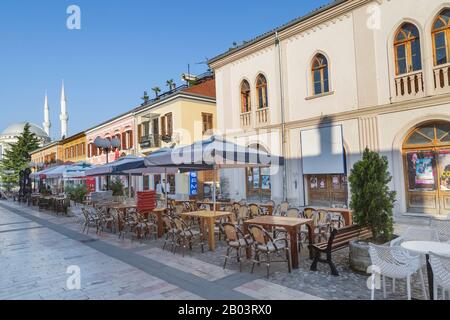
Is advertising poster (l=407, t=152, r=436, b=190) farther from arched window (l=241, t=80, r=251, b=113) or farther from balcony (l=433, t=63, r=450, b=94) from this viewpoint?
arched window (l=241, t=80, r=251, b=113)

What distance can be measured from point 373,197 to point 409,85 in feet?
23.0

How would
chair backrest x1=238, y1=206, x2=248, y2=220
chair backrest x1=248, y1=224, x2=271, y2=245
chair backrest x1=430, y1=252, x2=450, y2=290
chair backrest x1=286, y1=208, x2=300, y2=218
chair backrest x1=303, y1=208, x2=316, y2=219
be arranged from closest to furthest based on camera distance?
chair backrest x1=430, y1=252, x2=450, y2=290 → chair backrest x1=248, y1=224, x2=271, y2=245 → chair backrest x1=303, y1=208, x2=316, y2=219 → chair backrest x1=286, y1=208, x2=300, y2=218 → chair backrest x1=238, y1=206, x2=248, y2=220

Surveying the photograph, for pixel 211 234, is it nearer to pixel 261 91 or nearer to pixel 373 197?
pixel 373 197

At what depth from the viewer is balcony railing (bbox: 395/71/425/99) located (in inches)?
400

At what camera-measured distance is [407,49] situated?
1060 centimetres

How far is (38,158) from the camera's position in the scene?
53.1m

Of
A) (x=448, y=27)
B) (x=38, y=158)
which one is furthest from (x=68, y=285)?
(x=38, y=158)

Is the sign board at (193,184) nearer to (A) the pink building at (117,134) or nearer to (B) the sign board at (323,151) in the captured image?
(A) the pink building at (117,134)

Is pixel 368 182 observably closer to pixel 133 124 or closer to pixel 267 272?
pixel 267 272

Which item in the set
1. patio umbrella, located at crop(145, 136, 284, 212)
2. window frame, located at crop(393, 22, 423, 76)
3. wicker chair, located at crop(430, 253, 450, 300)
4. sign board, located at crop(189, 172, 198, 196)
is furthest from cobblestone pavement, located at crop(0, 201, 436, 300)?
sign board, located at crop(189, 172, 198, 196)

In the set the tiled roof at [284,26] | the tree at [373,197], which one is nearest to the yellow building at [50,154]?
the tiled roof at [284,26]

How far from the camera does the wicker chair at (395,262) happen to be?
394 centimetres

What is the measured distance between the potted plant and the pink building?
70.4 ft
